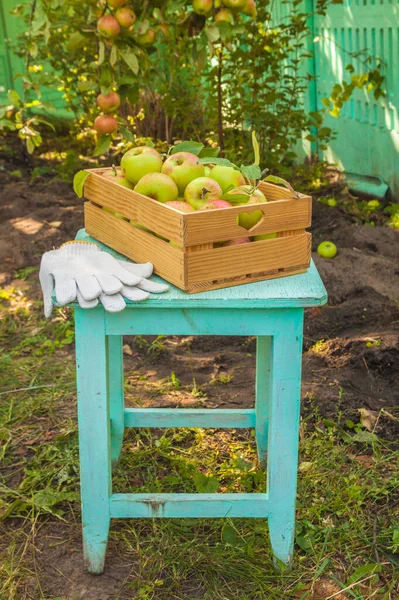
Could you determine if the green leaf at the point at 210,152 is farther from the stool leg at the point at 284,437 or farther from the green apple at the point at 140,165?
the stool leg at the point at 284,437

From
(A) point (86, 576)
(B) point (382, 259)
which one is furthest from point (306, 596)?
(B) point (382, 259)

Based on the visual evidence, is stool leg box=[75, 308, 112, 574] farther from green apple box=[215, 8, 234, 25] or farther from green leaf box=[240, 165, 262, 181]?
green apple box=[215, 8, 234, 25]

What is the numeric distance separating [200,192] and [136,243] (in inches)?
9.4

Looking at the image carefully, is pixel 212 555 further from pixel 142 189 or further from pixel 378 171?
pixel 378 171

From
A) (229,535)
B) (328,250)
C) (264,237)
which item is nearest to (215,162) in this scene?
(264,237)

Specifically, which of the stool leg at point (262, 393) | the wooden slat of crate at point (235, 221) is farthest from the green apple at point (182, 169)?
the stool leg at point (262, 393)

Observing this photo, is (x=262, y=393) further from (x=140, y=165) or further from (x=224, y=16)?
(x=224, y=16)

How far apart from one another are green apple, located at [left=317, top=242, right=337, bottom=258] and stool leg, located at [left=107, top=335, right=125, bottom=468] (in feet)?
6.72

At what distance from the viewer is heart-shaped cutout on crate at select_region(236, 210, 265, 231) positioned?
1.97m

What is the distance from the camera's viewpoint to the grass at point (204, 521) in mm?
2117

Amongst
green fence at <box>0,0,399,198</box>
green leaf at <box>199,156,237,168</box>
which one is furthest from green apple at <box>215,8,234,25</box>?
green fence at <box>0,0,399,198</box>

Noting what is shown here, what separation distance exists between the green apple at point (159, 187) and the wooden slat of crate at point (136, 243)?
0.34ft

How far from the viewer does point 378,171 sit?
5516mm

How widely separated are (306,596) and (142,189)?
118 cm
